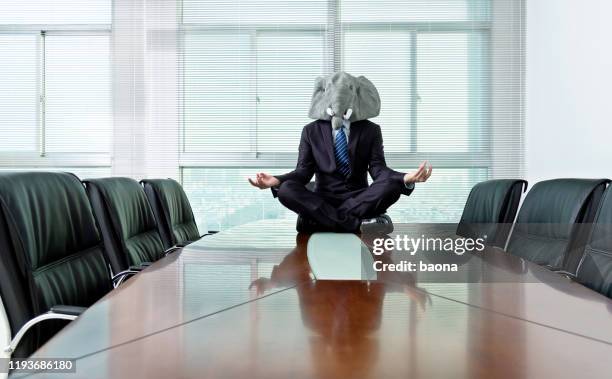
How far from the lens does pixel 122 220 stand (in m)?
1.80

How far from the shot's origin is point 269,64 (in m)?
4.30

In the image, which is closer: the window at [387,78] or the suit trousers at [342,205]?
the suit trousers at [342,205]

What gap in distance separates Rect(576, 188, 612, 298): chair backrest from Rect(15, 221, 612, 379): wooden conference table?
559 mm

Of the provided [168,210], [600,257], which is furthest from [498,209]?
[168,210]

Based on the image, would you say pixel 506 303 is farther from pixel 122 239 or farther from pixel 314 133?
pixel 314 133

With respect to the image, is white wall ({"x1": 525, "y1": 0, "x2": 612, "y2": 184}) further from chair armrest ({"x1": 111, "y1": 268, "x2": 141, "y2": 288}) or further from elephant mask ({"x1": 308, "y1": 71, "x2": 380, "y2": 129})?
chair armrest ({"x1": 111, "y1": 268, "x2": 141, "y2": 288})

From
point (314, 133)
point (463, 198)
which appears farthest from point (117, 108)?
point (463, 198)

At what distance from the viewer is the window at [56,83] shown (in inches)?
172

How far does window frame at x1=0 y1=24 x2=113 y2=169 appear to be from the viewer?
14.3 ft

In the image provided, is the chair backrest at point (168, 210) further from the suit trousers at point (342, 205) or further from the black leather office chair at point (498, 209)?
the black leather office chair at point (498, 209)

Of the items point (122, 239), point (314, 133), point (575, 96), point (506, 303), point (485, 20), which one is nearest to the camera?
point (506, 303)

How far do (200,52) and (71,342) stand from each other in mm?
4087

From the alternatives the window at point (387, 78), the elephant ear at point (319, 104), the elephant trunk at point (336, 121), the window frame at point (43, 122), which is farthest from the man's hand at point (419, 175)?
the window frame at point (43, 122)

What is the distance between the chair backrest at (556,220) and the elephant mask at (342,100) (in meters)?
1.01
